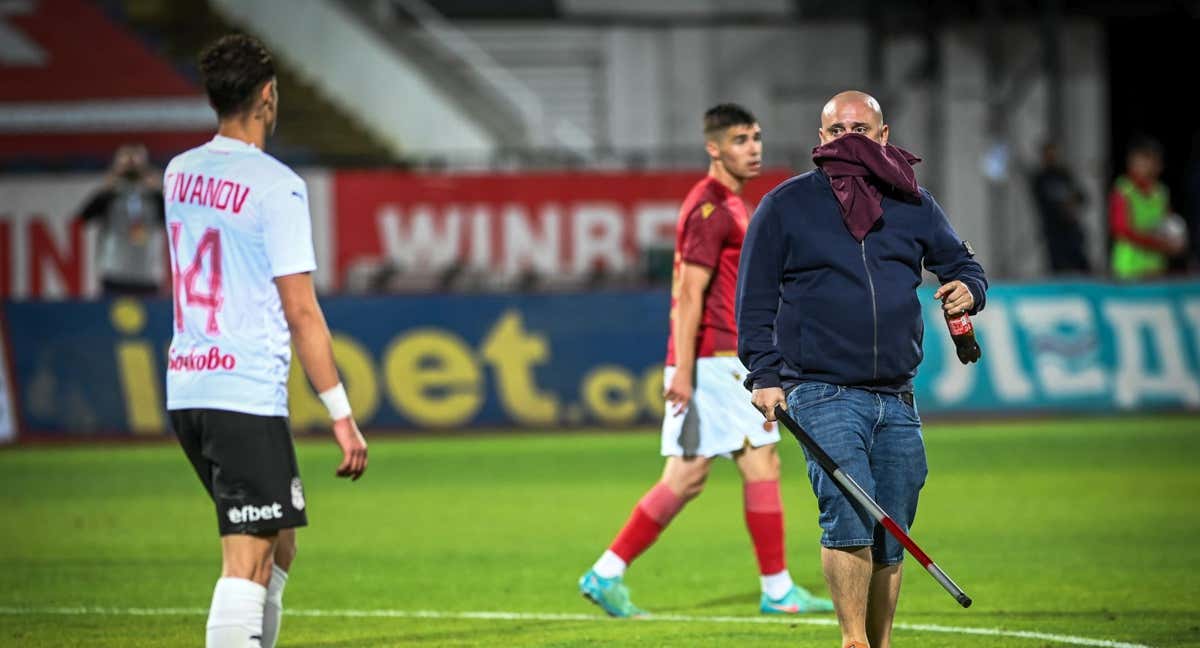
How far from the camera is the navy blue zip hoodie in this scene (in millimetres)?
6590

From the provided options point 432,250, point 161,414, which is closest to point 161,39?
point 432,250

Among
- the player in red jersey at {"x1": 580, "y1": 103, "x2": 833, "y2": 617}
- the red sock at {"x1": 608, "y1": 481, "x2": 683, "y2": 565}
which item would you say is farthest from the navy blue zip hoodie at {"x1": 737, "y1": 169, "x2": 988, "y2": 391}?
the red sock at {"x1": 608, "y1": 481, "x2": 683, "y2": 565}

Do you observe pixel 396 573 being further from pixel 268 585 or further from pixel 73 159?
pixel 73 159

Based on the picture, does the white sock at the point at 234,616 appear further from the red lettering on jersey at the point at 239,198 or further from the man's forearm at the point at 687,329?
the man's forearm at the point at 687,329

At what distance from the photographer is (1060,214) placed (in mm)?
23766

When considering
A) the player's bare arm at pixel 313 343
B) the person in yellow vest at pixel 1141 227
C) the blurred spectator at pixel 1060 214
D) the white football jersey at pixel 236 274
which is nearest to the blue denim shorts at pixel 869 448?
the player's bare arm at pixel 313 343

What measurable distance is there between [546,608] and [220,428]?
3.69 m

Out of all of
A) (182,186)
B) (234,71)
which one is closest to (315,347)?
(182,186)

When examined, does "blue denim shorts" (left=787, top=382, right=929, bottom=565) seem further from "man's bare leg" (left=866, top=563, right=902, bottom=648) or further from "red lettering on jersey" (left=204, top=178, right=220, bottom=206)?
"red lettering on jersey" (left=204, top=178, right=220, bottom=206)

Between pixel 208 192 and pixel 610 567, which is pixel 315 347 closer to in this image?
pixel 208 192

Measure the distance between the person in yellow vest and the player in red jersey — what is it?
11.7 m

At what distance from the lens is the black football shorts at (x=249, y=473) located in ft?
19.2

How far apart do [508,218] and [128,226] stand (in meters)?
8.00

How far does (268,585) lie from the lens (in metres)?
6.18
